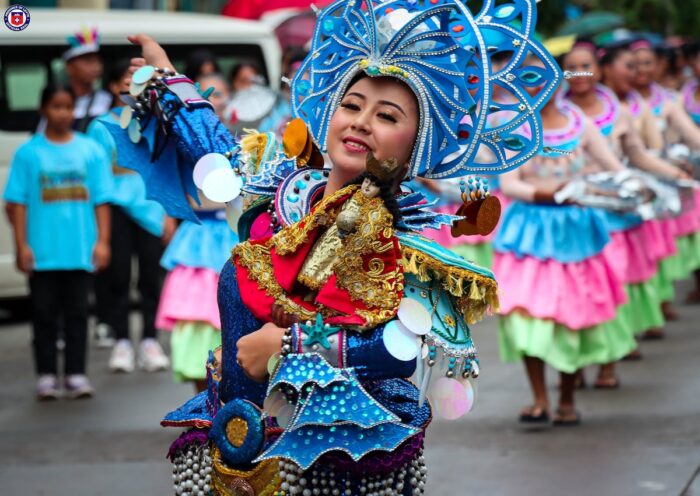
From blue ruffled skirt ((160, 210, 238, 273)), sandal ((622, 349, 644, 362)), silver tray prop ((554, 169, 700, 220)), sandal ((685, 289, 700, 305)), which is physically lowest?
sandal ((685, 289, 700, 305))

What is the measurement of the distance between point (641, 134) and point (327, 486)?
7.05 metres

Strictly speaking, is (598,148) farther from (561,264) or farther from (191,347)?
(191,347)

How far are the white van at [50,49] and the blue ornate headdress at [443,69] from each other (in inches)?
311

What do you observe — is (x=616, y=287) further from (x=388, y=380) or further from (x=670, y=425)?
(x=388, y=380)

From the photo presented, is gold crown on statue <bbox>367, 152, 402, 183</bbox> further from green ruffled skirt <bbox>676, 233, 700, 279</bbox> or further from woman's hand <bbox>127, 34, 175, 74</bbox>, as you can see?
green ruffled skirt <bbox>676, 233, 700, 279</bbox>

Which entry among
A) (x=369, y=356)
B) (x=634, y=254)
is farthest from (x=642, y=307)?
(x=369, y=356)

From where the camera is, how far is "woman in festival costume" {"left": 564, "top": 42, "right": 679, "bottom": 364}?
323 inches

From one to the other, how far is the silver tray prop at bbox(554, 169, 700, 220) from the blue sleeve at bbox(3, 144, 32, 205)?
330cm

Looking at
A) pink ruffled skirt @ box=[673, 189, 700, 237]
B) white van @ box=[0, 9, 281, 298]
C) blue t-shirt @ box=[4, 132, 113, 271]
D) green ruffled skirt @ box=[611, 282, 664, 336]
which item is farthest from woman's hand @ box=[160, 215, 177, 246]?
pink ruffled skirt @ box=[673, 189, 700, 237]

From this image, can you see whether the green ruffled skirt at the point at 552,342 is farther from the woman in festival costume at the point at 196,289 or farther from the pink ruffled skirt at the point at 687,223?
the pink ruffled skirt at the point at 687,223

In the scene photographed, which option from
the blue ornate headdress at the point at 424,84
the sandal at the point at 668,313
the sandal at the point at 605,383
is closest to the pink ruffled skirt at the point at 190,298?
the sandal at the point at 605,383

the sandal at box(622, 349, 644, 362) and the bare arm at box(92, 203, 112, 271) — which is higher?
the bare arm at box(92, 203, 112, 271)

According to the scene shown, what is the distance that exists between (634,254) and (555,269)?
180 cm

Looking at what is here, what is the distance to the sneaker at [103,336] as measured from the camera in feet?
35.7
